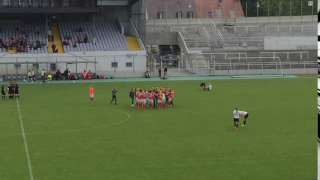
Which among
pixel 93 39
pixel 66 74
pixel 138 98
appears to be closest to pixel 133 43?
pixel 93 39

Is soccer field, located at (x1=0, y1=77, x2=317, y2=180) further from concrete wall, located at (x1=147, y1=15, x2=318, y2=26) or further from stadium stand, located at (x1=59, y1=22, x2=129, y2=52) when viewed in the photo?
concrete wall, located at (x1=147, y1=15, x2=318, y2=26)

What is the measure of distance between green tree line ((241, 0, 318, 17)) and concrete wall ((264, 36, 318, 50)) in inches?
765

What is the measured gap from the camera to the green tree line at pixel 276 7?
319 ft

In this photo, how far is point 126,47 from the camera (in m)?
69.5

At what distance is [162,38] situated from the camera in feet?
260

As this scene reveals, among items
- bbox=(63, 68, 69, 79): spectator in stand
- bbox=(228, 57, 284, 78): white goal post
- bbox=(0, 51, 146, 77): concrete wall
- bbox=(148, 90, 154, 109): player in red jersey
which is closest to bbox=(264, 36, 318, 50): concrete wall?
bbox=(228, 57, 284, 78): white goal post

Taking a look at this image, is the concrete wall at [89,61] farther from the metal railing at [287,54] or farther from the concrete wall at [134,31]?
the metal railing at [287,54]

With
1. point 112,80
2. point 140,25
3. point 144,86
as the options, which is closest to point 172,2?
point 140,25

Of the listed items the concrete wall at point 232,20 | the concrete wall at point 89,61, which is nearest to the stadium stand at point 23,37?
the concrete wall at point 89,61

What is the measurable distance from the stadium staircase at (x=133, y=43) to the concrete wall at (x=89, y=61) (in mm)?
2287

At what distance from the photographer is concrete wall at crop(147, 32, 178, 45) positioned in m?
78.9

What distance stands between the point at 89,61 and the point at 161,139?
126 feet

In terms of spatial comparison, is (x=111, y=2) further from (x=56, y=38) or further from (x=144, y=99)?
(x=144, y=99)

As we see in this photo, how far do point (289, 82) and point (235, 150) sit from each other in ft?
116
